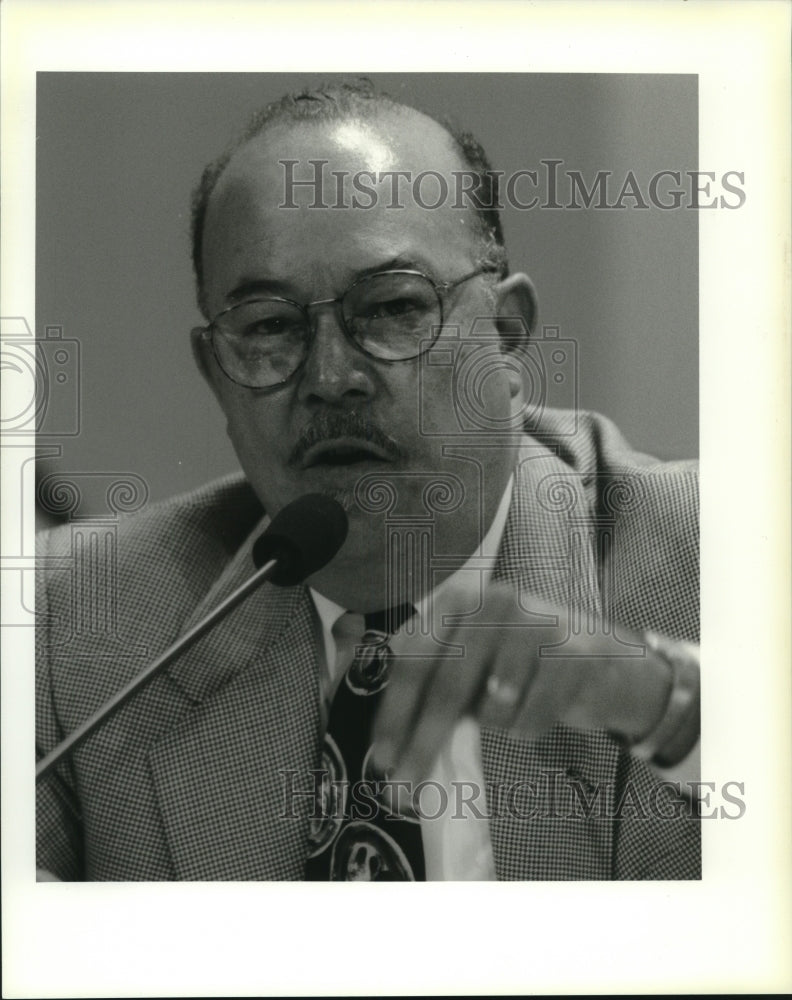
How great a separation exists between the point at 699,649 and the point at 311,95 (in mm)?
942

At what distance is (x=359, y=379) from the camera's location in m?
1.45

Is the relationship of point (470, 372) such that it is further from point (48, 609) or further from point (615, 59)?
point (48, 609)

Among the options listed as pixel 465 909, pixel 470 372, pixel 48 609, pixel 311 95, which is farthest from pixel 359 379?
pixel 465 909

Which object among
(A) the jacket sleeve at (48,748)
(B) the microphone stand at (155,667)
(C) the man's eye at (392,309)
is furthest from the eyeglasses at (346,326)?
(A) the jacket sleeve at (48,748)

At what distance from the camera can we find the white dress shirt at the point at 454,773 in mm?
1474

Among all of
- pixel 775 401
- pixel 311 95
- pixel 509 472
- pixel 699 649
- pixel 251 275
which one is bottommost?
pixel 699 649

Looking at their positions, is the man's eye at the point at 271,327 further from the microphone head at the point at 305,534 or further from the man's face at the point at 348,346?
the microphone head at the point at 305,534

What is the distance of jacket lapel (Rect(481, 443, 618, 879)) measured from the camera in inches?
57.9

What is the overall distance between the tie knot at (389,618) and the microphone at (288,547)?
0.10 m

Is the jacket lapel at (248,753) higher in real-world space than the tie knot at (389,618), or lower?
lower

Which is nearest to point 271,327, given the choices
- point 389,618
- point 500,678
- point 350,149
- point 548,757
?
point 350,149

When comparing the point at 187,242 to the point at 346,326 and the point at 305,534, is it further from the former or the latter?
the point at 305,534

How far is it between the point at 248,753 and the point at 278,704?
81 mm

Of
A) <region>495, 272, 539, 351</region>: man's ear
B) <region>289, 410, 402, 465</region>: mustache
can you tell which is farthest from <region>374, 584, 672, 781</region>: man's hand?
<region>495, 272, 539, 351</region>: man's ear
